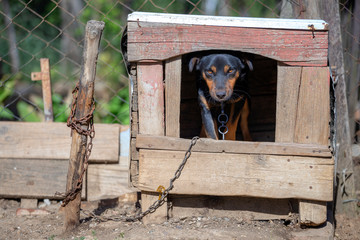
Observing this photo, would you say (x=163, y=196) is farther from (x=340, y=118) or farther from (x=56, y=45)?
(x=56, y=45)

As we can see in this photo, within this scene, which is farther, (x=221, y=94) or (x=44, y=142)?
(x=44, y=142)

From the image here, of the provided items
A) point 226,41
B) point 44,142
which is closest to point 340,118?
point 226,41

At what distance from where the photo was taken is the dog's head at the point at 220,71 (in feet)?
11.8

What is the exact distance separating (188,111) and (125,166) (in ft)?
3.62

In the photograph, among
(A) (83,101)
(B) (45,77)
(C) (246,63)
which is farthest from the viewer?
(B) (45,77)

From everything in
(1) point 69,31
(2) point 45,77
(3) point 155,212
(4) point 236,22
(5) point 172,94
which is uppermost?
(1) point 69,31

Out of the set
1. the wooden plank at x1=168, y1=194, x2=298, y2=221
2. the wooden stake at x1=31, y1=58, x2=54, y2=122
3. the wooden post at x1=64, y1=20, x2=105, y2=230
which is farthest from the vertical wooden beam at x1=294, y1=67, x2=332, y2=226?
the wooden stake at x1=31, y1=58, x2=54, y2=122

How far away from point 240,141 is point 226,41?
800 millimetres

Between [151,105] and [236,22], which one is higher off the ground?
[236,22]

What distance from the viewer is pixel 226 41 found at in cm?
320

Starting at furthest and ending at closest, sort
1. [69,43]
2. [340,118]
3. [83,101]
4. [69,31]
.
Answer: [69,43], [69,31], [340,118], [83,101]

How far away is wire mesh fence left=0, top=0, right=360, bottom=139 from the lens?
4449mm

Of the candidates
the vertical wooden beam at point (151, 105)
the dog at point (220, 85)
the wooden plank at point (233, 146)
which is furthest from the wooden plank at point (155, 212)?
the dog at point (220, 85)

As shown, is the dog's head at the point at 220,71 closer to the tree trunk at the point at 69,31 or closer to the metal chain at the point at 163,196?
the metal chain at the point at 163,196
